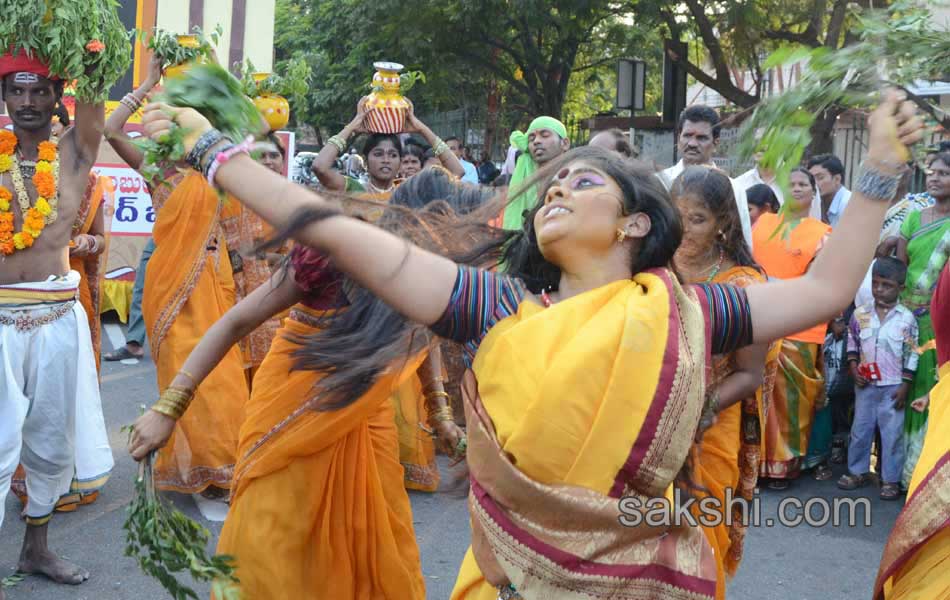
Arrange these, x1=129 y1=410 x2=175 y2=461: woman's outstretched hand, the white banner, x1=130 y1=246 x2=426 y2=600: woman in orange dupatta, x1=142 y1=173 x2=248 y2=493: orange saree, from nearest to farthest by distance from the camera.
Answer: x1=129 y1=410 x2=175 y2=461: woman's outstretched hand < x1=130 y1=246 x2=426 y2=600: woman in orange dupatta < x1=142 y1=173 x2=248 y2=493: orange saree < the white banner

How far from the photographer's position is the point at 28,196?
470 centimetres

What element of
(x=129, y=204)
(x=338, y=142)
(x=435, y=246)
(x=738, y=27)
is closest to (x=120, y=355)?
(x=129, y=204)

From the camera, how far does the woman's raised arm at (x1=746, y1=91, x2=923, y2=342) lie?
8.21ft

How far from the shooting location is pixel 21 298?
460 cm

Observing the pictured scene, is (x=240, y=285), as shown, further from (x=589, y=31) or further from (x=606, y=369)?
(x=589, y=31)

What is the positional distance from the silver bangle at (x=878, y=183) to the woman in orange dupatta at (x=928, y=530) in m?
0.85

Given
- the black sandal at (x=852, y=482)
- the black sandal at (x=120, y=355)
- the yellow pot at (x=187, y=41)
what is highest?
the yellow pot at (x=187, y=41)

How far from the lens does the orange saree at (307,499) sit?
12.0 feet

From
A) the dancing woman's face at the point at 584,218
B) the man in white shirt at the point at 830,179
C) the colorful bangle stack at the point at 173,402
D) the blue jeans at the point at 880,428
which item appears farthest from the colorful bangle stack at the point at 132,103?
the man in white shirt at the point at 830,179

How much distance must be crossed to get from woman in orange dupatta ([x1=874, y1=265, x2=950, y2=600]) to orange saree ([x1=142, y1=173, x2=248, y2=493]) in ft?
11.8

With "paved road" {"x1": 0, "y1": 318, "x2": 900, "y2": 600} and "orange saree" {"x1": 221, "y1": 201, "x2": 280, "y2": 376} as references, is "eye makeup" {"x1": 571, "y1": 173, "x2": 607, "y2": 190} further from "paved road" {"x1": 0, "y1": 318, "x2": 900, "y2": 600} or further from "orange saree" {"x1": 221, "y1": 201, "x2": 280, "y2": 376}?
"orange saree" {"x1": 221, "y1": 201, "x2": 280, "y2": 376}

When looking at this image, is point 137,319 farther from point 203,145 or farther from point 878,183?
point 878,183

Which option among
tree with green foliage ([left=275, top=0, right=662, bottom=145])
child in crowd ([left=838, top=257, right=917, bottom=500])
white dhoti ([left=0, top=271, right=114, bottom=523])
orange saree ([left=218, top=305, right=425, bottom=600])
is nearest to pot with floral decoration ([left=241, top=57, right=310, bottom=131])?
white dhoti ([left=0, top=271, right=114, bottom=523])

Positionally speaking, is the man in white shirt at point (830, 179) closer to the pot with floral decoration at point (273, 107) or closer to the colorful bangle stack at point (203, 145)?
the pot with floral decoration at point (273, 107)
